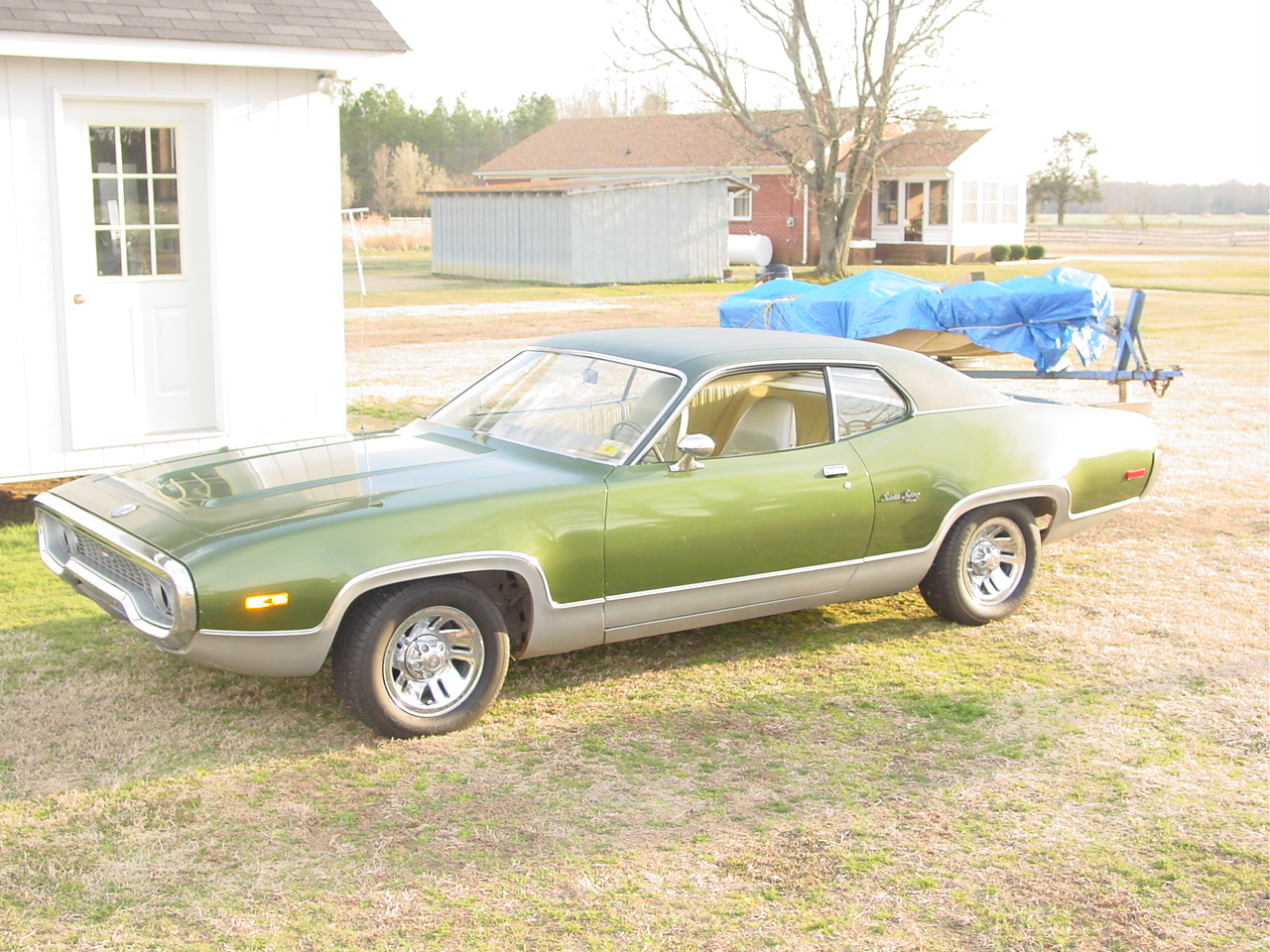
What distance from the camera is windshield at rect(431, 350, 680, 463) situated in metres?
5.55

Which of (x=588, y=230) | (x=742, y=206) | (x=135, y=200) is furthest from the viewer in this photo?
(x=742, y=206)

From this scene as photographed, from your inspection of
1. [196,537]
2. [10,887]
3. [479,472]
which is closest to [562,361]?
[479,472]

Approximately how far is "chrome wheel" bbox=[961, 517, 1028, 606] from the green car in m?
0.01

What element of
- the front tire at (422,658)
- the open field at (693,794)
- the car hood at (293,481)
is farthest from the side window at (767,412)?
the front tire at (422,658)

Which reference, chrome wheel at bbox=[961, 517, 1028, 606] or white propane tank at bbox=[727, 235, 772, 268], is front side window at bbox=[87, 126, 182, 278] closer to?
chrome wheel at bbox=[961, 517, 1028, 606]

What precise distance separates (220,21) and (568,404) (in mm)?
4273

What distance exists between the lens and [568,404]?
5906 millimetres

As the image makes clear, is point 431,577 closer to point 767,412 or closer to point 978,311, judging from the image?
point 767,412

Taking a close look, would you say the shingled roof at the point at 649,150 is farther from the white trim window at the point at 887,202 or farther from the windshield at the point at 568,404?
the windshield at the point at 568,404

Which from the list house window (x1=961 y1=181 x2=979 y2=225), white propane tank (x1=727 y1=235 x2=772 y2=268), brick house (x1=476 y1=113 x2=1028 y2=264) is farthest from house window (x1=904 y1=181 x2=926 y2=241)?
white propane tank (x1=727 y1=235 x2=772 y2=268)

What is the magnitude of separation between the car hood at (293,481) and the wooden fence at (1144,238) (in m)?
56.7

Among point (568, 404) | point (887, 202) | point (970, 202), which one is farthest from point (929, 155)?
point (568, 404)

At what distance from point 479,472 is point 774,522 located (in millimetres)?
1266

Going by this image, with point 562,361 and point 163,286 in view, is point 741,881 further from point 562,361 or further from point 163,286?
point 163,286
